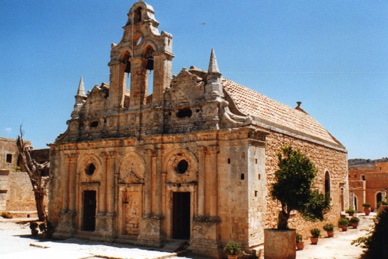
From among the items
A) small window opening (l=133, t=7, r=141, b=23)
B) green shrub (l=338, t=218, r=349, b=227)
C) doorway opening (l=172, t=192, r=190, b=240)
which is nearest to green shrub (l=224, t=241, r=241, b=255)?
doorway opening (l=172, t=192, r=190, b=240)

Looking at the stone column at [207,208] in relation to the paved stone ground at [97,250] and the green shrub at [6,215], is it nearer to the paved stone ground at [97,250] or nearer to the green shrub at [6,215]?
the paved stone ground at [97,250]

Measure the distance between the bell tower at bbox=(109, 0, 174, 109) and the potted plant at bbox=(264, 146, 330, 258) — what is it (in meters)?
6.69

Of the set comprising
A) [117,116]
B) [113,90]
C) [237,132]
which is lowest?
[237,132]

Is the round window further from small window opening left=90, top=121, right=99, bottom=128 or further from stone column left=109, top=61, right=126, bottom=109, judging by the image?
small window opening left=90, top=121, right=99, bottom=128

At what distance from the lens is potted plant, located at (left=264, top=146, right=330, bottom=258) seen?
13.8m

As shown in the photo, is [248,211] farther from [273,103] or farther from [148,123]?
[273,103]

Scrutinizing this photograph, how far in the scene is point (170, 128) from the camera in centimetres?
1764

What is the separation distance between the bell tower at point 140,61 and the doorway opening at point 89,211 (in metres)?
4.75

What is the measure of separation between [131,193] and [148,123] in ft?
11.0

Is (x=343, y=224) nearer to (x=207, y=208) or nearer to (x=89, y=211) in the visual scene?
(x=207, y=208)

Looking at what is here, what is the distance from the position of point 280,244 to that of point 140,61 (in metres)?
10.5

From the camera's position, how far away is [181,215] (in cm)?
1759

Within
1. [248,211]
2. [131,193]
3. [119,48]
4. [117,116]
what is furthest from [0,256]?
[119,48]

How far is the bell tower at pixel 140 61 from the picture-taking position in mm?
18312
